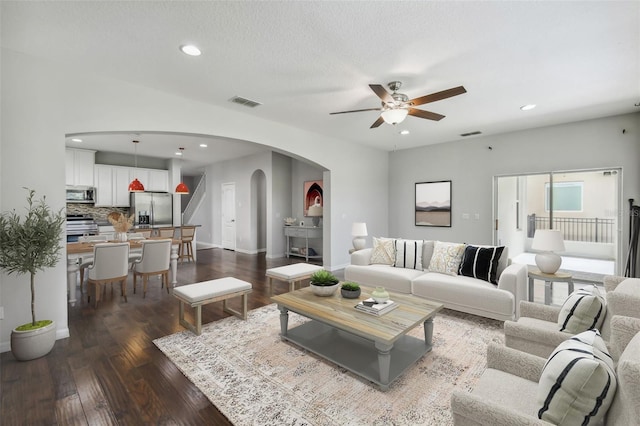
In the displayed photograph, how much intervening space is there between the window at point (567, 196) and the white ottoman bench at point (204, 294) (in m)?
5.64

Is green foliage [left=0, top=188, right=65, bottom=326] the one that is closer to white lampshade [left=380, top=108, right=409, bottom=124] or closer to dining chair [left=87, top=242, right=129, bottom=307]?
dining chair [left=87, top=242, right=129, bottom=307]

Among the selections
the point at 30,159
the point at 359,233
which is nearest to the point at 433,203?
the point at 359,233

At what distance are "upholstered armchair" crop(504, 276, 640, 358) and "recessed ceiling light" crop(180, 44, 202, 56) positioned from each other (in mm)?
3420

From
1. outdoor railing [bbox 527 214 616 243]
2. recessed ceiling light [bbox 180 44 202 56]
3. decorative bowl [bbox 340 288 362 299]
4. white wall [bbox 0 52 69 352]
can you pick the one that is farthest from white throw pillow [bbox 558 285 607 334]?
white wall [bbox 0 52 69 352]

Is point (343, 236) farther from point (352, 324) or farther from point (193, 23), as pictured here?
point (193, 23)

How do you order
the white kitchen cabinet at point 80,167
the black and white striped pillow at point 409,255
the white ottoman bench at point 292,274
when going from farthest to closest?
the white kitchen cabinet at point 80,167 < the black and white striped pillow at point 409,255 < the white ottoman bench at point 292,274

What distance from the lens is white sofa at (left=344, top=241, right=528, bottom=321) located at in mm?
3123

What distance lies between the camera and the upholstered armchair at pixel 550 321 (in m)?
1.47

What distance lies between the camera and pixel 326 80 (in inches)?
129

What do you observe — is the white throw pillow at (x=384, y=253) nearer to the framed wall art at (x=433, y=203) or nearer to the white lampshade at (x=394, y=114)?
the white lampshade at (x=394, y=114)

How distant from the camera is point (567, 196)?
5117 mm

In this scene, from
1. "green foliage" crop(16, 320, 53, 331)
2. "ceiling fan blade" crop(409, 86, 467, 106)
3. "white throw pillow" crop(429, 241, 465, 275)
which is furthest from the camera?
"white throw pillow" crop(429, 241, 465, 275)

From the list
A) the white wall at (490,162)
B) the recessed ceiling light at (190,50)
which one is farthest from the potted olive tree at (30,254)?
the white wall at (490,162)

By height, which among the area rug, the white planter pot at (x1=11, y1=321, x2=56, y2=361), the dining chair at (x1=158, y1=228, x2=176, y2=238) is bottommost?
the area rug
